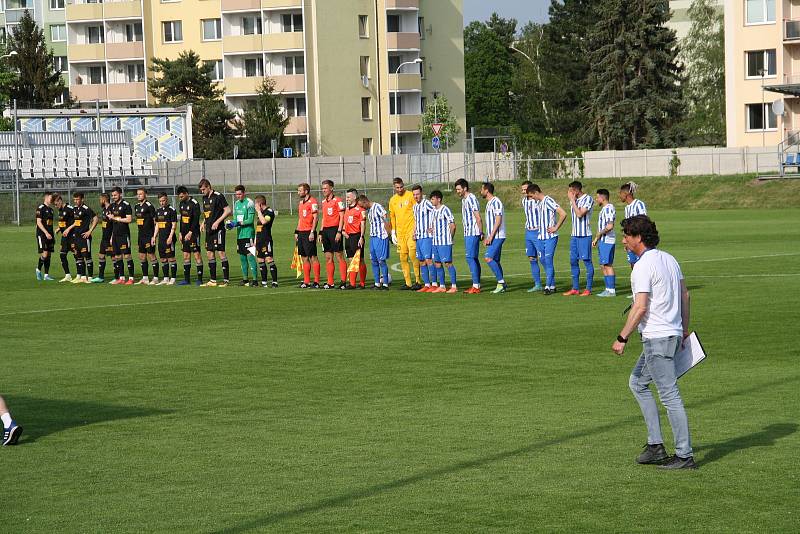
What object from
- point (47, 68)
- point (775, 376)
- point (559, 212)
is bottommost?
point (775, 376)

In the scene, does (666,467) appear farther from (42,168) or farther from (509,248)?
(42,168)

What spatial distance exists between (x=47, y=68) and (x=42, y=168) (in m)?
36.0

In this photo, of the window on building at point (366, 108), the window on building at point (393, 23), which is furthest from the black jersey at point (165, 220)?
the window on building at point (393, 23)

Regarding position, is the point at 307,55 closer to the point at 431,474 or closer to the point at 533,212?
the point at 533,212

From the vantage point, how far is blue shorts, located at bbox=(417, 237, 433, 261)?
2638 centimetres

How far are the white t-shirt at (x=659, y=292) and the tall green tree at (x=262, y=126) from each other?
255ft

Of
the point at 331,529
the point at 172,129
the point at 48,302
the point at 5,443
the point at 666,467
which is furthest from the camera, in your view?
the point at 172,129

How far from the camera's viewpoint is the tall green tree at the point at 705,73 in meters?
107

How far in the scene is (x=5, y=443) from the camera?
1163 cm

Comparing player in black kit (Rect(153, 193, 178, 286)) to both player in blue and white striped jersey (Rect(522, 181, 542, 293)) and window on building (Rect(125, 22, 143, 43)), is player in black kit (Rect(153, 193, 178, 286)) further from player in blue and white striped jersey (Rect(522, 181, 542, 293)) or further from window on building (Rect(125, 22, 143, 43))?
window on building (Rect(125, 22, 143, 43))

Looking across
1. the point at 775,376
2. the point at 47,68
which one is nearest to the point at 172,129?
the point at 47,68

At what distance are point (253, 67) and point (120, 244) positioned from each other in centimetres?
6802

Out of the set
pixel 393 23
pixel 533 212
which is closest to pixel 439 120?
pixel 393 23

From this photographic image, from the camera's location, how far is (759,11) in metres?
78.9
